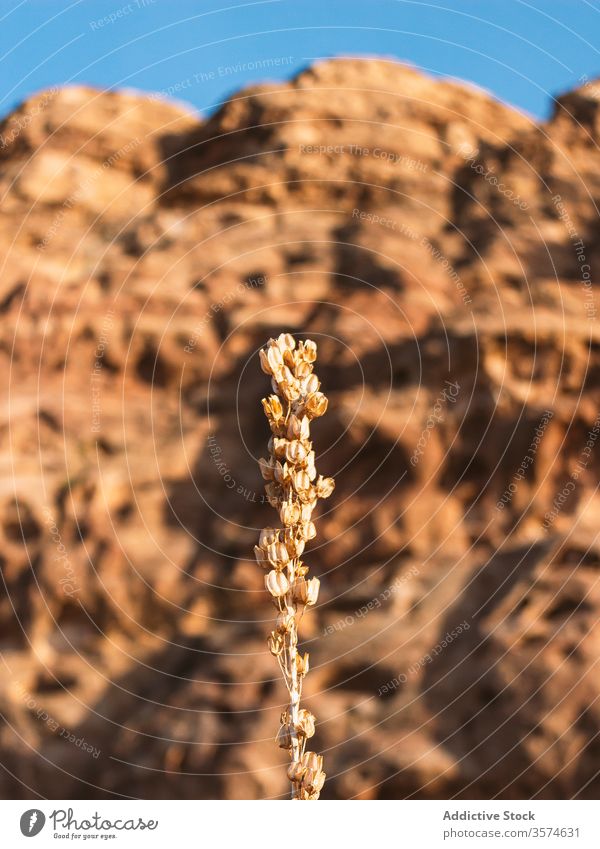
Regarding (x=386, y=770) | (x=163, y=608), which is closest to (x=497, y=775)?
(x=386, y=770)
